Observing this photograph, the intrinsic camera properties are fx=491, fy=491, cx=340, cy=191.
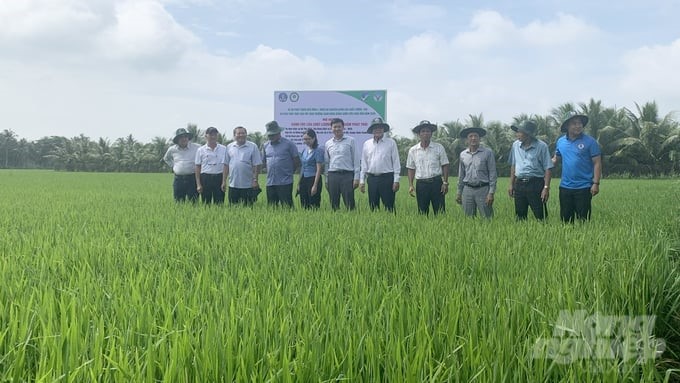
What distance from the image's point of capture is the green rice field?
54.1 inches

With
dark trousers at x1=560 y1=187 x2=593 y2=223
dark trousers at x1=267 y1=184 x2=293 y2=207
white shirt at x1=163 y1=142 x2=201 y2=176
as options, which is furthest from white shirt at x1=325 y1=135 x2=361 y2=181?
dark trousers at x1=560 y1=187 x2=593 y2=223

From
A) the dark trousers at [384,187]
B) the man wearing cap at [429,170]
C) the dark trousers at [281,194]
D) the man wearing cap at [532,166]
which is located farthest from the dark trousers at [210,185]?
the man wearing cap at [532,166]

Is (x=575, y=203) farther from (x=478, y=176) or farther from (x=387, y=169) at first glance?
(x=387, y=169)

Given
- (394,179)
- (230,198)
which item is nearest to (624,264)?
(394,179)

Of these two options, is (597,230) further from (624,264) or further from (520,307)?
(520,307)

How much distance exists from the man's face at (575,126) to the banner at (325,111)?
373 centimetres

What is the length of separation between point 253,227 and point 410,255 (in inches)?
71.5

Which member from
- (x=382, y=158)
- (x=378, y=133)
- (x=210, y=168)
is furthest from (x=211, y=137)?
(x=382, y=158)

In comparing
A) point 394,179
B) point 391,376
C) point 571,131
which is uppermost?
point 571,131

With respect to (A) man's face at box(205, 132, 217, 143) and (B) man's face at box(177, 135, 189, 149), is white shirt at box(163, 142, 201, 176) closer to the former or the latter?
(B) man's face at box(177, 135, 189, 149)

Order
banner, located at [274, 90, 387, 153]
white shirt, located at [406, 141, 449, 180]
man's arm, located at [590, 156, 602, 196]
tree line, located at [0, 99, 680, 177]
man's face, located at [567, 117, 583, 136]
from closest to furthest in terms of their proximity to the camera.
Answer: man's arm, located at [590, 156, 602, 196], man's face, located at [567, 117, 583, 136], white shirt, located at [406, 141, 449, 180], banner, located at [274, 90, 387, 153], tree line, located at [0, 99, 680, 177]

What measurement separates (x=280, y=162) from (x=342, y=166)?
91 cm

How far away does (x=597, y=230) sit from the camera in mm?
4184

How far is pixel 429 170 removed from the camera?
630 centimetres
